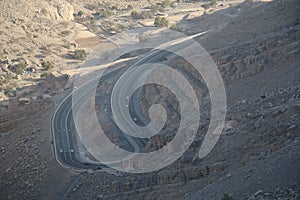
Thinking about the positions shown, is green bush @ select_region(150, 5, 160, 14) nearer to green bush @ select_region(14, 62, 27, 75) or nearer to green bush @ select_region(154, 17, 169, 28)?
green bush @ select_region(154, 17, 169, 28)

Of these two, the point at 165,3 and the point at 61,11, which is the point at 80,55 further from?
the point at 165,3

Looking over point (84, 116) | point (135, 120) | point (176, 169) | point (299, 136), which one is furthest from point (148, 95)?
point (299, 136)

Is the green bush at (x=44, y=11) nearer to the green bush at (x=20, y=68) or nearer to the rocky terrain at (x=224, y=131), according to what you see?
the rocky terrain at (x=224, y=131)

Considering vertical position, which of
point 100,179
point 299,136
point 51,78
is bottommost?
point 51,78

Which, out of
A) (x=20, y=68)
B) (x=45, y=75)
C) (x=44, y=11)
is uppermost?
(x=44, y=11)

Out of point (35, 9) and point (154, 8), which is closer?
point (35, 9)

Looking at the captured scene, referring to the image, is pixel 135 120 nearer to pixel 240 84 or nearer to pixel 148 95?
pixel 148 95

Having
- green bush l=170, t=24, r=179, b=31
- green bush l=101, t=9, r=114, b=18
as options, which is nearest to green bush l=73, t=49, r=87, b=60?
green bush l=170, t=24, r=179, b=31

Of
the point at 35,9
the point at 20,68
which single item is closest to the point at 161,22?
the point at 35,9

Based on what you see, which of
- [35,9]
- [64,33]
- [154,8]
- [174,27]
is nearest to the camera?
[64,33]
